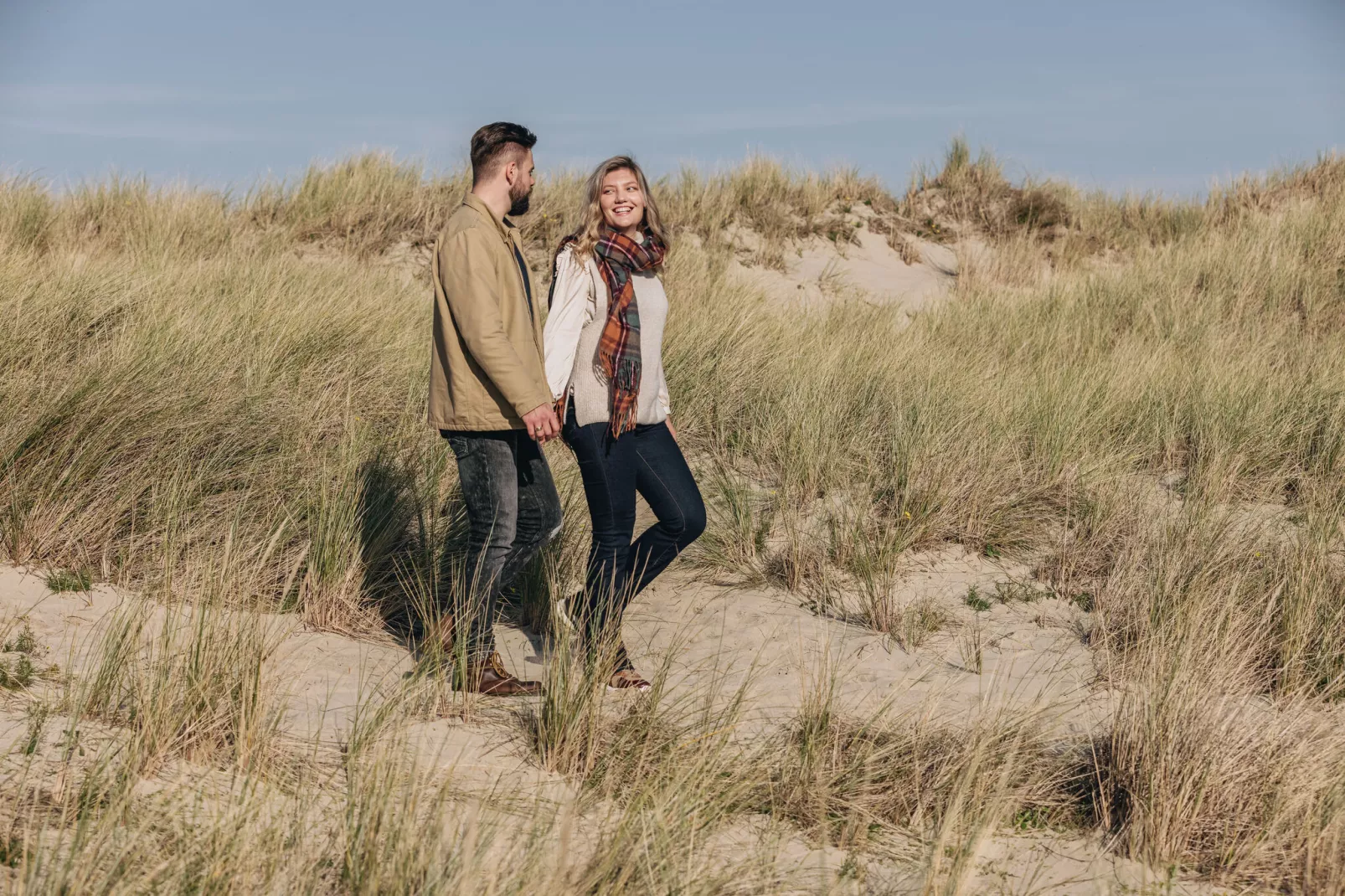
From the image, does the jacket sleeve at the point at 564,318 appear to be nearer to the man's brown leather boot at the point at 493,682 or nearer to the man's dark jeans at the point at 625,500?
the man's dark jeans at the point at 625,500

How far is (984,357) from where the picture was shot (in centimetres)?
895

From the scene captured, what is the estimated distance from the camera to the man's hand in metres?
3.54

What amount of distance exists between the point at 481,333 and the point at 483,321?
4 centimetres

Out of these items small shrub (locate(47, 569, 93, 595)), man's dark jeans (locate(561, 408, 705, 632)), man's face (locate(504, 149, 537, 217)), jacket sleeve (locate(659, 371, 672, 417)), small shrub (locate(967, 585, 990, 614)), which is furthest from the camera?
small shrub (locate(967, 585, 990, 614))

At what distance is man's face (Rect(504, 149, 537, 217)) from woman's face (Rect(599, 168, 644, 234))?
278 millimetres

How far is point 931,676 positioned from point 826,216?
10444mm

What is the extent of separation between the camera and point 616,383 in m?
3.82

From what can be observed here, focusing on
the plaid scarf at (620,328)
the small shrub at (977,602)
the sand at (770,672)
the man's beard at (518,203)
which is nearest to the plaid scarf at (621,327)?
the plaid scarf at (620,328)

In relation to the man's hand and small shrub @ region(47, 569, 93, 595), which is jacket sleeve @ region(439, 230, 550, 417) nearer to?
the man's hand

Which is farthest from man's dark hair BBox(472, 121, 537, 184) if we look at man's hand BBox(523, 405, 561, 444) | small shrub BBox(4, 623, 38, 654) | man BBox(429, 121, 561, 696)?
small shrub BBox(4, 623, 38, 654)

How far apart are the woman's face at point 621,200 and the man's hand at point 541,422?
806 mm

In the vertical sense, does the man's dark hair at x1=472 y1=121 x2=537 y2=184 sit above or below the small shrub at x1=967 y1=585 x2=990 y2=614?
above

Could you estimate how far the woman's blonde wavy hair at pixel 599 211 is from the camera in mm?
3945

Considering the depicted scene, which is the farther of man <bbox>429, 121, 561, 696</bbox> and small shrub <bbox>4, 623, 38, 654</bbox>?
small shrub <bbox>4, 623, 38, 654</bbox>
